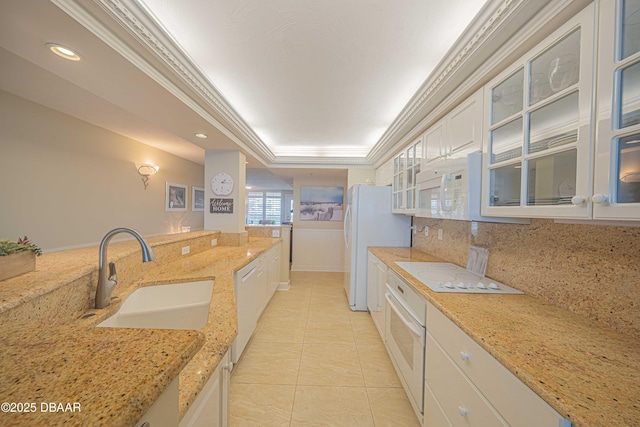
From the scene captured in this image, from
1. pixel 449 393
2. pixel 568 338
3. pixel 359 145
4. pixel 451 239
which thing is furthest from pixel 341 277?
pixel 568 338

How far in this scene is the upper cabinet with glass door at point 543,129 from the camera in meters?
0.88

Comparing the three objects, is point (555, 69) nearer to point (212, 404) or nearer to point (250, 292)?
point (212, 404)

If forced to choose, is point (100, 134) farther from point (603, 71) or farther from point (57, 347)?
point (603, 71)

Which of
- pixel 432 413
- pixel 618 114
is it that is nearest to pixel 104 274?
pixel 432 413

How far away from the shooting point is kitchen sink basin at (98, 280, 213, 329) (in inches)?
52.7

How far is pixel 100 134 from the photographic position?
287 cm

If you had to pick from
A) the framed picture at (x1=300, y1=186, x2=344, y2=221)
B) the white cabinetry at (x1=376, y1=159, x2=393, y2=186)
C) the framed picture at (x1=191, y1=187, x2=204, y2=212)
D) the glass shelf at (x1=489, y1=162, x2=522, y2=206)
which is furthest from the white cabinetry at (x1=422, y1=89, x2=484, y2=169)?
the framed picture at (x1=191, y1=187, x2=204, y2=212)

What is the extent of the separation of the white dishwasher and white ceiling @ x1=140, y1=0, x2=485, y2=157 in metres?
1.64

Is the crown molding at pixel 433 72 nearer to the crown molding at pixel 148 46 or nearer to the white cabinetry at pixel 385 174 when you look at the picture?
the crown molding at pixel 148 46

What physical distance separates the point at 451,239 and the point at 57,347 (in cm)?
258

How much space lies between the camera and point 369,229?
322 cm

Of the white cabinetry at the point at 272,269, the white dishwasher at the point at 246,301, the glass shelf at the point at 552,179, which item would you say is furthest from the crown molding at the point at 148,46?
the glass shelf at the point at 552,179

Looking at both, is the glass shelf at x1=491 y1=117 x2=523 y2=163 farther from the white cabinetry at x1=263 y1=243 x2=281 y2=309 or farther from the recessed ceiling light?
the white cabinetry at x1=263 y1=243 x2=281 y2=309

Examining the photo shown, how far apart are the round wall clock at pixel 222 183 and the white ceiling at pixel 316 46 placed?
94 cm
